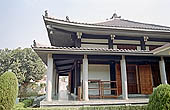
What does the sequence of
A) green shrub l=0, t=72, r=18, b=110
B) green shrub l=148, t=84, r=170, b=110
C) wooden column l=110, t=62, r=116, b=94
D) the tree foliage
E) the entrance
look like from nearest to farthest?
Answer: green shrub l=148, t=84, r=170, b=110, green shrub l=0, t=72, r=18, b=110, the entrance, wooden column l=110, t=62, r=116, b=94, the tree foliage

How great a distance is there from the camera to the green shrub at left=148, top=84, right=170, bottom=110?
3481 millimetres

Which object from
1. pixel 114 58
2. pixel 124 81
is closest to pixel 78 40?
pixel 114 58

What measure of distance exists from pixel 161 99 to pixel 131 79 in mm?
5056

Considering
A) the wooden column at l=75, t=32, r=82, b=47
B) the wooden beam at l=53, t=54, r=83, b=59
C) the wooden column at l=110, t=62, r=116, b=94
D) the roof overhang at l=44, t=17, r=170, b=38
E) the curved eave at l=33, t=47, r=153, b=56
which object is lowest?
the wooden column at l=110, t=62, r=116, b=94

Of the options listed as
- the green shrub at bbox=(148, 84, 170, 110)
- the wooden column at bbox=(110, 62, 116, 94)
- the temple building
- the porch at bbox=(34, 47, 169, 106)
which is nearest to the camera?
the green shrub at bbox=(148, 84, 170, 110)

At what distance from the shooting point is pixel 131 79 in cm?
855

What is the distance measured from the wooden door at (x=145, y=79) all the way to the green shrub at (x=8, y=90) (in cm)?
636

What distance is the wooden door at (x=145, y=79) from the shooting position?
8141mm

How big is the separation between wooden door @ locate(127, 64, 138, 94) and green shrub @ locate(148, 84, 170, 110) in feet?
15.2

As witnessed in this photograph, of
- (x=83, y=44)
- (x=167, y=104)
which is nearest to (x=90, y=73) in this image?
(x=83, y=44)

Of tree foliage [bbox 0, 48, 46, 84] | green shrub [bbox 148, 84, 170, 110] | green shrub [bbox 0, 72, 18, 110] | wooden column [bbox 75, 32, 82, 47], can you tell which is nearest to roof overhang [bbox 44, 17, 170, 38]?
wooden column [bbox 75, 32, 82, 47]

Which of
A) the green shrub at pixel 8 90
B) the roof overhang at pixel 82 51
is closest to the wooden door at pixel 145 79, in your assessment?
the roof overhang at pixel 82 51

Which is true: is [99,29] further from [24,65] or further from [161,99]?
[24,65]

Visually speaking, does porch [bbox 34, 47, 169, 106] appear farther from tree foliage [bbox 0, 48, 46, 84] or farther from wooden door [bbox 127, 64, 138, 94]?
tree foliage [bbox 0, 48, 46, 84]
